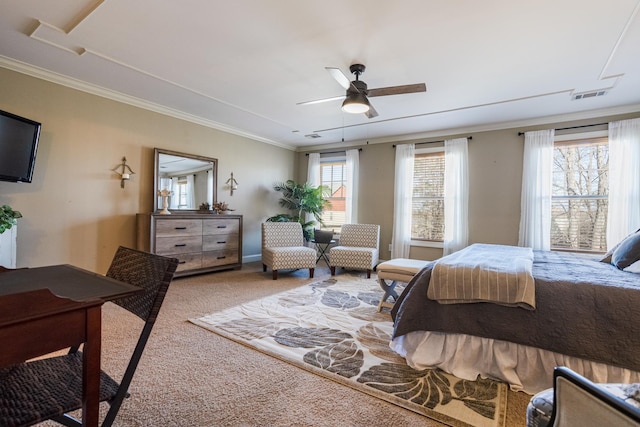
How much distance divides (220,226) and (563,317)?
439 cm

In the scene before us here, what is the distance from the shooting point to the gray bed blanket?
1.61 m

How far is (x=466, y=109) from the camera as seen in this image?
13.8 feet

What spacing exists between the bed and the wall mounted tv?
394 cm

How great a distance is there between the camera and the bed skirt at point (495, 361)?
1673mm

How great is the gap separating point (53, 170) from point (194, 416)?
357cm

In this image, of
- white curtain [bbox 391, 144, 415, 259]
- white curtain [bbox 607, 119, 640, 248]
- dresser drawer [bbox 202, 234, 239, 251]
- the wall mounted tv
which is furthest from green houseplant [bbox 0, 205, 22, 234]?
white curtain [bbox 607, 119, 640, 248]

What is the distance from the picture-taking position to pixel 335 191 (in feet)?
21.2

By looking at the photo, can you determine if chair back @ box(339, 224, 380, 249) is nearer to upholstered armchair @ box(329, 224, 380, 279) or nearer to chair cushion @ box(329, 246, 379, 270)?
upholstered armchair @ box(329, 224, 380, 279)

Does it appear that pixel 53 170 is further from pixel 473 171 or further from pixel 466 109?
pixel 473 171

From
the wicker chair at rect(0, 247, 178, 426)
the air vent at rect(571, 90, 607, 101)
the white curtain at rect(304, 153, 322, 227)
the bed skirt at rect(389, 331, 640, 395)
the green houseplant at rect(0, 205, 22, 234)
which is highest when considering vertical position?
the air vent at rect(571, 90, 607, 101)

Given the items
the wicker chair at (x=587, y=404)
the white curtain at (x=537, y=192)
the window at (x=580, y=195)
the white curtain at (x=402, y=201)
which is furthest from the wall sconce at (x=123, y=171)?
the window at (x=580, y=195)

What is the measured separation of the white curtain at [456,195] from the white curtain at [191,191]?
170 inches

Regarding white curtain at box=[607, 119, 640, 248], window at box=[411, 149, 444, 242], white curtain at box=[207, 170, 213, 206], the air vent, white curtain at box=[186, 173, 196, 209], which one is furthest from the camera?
window at box=[411, 149, 444, 242]

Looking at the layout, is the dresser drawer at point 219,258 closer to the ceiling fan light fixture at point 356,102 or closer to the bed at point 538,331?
the ceiling fan light fixture at point 356,102
